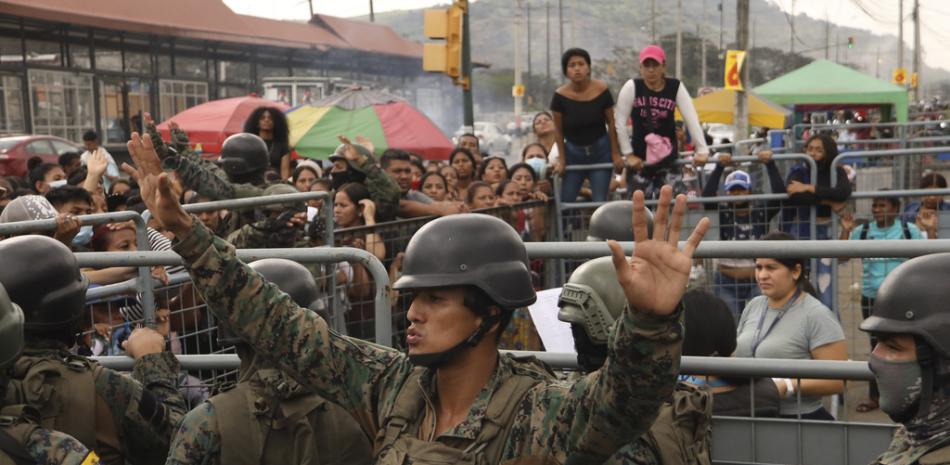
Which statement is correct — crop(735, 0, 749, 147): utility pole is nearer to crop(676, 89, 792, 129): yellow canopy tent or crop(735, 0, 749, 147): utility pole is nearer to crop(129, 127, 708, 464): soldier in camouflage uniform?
crop(676, 89, 792, 129): yellow canopy tent

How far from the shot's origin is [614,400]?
252 centimetres

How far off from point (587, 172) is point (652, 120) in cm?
67

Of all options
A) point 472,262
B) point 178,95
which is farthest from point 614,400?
point 178,95

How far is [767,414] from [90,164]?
18.3 ft

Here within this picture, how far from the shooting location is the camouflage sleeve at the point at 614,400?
8.07 feet

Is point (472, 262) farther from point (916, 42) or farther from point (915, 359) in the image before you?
point (916, 42)

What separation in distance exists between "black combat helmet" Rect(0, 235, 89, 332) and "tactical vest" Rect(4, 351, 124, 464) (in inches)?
4.6

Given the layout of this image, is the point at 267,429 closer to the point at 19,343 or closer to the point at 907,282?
the point at 19,343

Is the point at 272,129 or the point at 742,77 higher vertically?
the point at 742,77

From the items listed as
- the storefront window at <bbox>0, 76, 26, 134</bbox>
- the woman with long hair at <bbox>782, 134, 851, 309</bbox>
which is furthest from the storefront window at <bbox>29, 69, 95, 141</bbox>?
the woman with long hair at <bbox>782, 134, 851, 309</bbox>

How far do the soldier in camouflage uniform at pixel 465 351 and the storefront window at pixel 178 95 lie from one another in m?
29.9

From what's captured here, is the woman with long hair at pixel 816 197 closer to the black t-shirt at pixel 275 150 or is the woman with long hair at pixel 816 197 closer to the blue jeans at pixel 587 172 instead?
the blue jeans at pixel 587 172

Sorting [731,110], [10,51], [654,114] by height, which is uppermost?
[10,51]

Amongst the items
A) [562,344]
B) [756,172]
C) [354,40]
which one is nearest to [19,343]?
[562,344]
